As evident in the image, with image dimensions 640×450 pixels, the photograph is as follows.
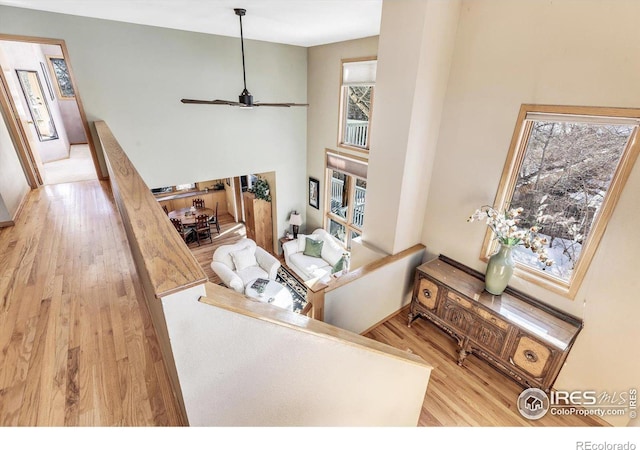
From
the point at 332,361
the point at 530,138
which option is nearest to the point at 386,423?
the point at 332,361

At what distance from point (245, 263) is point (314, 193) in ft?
7.24

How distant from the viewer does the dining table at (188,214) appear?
7836mm

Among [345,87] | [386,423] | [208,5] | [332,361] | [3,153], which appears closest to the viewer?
[332,361]

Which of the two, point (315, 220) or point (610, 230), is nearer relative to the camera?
point (610, 230)

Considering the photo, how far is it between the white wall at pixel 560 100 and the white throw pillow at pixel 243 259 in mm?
4352

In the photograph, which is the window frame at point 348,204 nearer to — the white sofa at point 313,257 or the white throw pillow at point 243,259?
the white sofa at point 313,257

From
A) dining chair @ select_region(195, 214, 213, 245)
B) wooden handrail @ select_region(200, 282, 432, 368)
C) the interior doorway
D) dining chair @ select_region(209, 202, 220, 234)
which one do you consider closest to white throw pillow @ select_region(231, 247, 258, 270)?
dining chair @ select_region(195, 214, 213, 245)

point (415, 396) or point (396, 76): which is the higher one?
point (396, 76)

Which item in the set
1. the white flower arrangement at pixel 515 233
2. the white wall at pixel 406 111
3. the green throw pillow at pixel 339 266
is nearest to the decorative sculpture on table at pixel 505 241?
the white flower arrangement at pixel 515 233

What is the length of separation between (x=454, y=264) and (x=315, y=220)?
407 centimetres

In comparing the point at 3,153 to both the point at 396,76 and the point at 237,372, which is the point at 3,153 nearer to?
the point at 237,372

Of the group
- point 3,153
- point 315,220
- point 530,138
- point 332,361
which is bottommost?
point 315,220

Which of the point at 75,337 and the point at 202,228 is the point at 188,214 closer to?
the point at 202,228

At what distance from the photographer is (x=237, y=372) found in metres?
1.02
